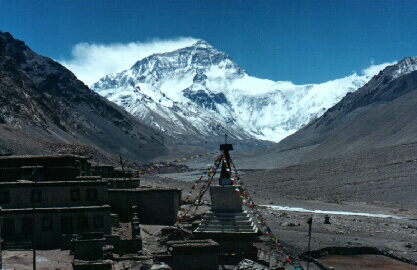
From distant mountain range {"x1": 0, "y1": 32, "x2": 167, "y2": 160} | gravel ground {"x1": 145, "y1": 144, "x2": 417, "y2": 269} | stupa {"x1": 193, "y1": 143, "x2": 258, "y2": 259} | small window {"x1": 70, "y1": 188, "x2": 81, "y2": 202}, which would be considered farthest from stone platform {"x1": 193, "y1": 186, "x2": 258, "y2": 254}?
distant mountain range {"x1": 0, "y1": 32, "x2": 167, "y2": 160}

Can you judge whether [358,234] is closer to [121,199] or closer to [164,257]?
[121,199]

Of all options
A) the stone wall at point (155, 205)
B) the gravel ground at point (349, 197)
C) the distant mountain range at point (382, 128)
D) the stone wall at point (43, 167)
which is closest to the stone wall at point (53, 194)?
the stone wall at point (43, 167)

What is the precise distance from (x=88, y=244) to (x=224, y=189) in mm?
6563

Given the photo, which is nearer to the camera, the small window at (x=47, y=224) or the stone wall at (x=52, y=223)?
the stone wall at (x=52, y=223)

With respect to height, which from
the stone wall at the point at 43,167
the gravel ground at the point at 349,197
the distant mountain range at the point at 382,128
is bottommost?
the gravel ground at the point at 349,197

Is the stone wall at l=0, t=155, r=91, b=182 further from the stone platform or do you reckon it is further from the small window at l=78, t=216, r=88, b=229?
the stone platform

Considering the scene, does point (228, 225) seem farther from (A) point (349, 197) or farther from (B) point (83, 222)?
(A) point (349, 197)

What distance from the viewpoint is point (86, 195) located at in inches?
1112

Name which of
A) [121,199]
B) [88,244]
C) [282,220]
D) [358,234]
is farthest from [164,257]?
[282,220]

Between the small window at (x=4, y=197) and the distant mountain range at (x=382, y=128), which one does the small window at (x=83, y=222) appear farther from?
the distant mountain range at (x=382, y=128)

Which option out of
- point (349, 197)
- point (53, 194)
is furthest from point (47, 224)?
point (349, 197)

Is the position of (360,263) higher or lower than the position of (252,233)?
lower

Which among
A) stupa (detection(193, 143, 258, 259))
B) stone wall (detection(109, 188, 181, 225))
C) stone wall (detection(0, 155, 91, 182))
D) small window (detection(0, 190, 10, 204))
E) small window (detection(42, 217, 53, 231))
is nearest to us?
stupa (detection(193, 143, 258, 259))

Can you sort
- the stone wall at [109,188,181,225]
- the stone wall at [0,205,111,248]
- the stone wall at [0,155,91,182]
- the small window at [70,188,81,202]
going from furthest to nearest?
the stone wall at [109,188,181,225] → the stone wall at [0,155,91,182] → the small window at [70,188,81,202] → the stone wall at [0,205,111,248]
